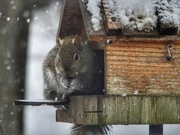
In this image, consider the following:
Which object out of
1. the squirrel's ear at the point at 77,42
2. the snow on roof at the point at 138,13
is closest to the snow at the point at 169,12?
the snow on roof at the point at 138,13

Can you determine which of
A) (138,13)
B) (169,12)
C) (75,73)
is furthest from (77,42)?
(169,12)

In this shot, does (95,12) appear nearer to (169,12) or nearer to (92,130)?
(169,12)

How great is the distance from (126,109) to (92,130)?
32 centimetres

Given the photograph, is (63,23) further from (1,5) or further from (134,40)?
(1,5)

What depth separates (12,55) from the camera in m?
4.74

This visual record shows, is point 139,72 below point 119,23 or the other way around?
below

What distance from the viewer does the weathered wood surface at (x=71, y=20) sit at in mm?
3205

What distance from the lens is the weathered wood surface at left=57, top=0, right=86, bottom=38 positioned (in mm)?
3205

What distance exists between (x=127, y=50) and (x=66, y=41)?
445 mm

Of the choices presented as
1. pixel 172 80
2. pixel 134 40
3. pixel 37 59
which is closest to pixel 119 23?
pixel 134 40

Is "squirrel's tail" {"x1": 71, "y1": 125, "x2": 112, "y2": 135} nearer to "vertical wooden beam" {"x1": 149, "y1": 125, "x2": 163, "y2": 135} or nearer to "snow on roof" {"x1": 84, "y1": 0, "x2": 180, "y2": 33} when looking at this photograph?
"vertical wooden beam" {"x1": 149, "y1": 125, "x2": 163, "y2": 135}

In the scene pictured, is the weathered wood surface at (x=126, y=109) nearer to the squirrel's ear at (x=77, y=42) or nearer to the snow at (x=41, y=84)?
the squirrel's ear at (x=77, y=42)

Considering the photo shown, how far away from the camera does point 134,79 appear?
9.14 ft

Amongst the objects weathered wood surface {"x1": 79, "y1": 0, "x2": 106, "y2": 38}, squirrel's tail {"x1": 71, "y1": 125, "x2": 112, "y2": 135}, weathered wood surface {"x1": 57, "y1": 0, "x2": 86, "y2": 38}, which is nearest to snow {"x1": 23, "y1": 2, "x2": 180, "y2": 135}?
weathered wood surface {"x1": 57, "y1": 0, "x2": 86, "y2": 38}
